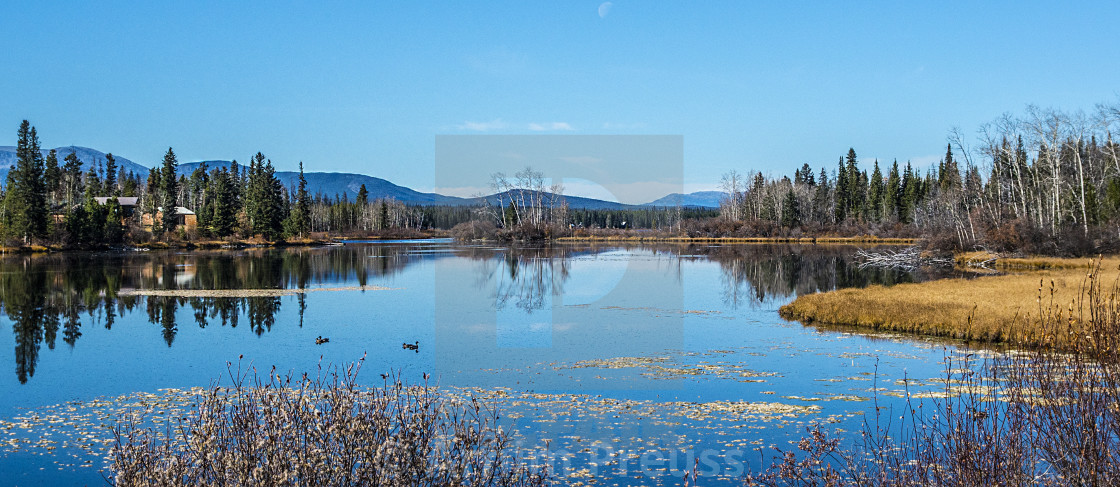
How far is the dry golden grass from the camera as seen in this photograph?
65.8 feet

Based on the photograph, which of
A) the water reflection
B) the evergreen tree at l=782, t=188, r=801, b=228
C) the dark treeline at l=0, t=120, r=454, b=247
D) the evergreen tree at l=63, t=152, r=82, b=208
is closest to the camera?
the water reflection

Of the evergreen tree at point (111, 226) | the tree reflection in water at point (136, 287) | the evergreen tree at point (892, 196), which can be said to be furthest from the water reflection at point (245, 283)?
the evergreen tree at point (892, 196)

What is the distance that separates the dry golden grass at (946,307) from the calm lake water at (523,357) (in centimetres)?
147

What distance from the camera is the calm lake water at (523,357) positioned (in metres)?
11.2

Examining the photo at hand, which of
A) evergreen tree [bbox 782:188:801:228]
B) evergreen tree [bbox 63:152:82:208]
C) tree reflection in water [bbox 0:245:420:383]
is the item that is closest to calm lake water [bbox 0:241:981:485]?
tree reflection in water [bbox 0:245:420:383]

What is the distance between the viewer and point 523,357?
18375 mm

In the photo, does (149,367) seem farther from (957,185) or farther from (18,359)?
(957,185)

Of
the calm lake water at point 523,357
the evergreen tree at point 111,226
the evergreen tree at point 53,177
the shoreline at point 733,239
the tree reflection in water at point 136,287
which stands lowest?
the calm lake water at point 523,357

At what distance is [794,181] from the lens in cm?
13800

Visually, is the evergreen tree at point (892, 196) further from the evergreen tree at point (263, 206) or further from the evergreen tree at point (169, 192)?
the evergreen tree at point (169, 192)

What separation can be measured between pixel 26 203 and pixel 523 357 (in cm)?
7014

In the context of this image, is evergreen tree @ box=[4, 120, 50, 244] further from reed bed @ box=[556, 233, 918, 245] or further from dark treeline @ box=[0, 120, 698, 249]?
reed bed @ box=[556, 233, 918, 245]

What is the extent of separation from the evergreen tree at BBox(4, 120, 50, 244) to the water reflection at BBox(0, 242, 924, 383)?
→ 1275 centimetres

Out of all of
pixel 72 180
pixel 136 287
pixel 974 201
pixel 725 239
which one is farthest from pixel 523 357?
pixel 725 239
